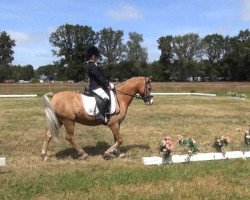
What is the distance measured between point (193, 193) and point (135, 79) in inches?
187

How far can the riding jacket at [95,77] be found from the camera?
1084 centimetres

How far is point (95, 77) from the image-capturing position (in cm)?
1088

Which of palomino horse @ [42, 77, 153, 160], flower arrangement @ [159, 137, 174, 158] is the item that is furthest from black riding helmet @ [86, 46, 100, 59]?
flower arrangement @ [159, 137, 174, 158]

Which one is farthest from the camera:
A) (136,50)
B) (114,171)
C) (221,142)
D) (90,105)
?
(136,50)

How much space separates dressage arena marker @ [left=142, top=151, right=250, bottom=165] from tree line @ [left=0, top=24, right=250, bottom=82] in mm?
91474

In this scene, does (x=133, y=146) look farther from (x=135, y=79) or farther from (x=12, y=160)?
(x=12, y=160)

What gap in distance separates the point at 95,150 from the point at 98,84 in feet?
7.84

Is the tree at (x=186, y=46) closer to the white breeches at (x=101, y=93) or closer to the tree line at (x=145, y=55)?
the tree line at (x=145, y=55)

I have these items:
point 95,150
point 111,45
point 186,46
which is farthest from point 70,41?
point 95,150

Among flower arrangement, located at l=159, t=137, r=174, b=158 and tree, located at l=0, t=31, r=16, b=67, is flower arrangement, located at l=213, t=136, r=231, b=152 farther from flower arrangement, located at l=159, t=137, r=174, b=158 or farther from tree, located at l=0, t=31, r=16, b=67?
tree, located at l=0, t=31, r=16, b=67

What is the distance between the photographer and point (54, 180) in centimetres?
857

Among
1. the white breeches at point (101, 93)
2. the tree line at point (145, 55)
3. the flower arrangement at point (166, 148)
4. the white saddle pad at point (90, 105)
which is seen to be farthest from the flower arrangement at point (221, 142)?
the tree line at point (145, 55)

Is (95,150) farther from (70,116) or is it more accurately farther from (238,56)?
(238,56)

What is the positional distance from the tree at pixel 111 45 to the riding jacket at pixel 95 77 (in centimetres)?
10602
